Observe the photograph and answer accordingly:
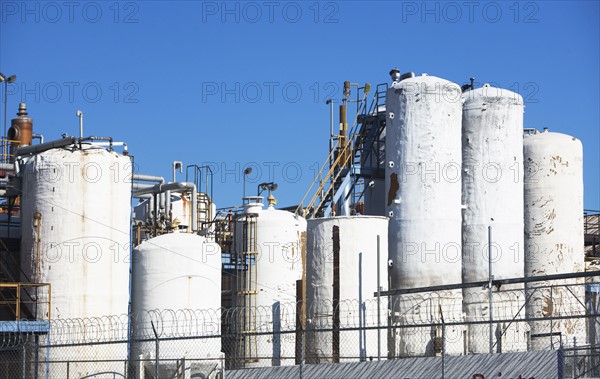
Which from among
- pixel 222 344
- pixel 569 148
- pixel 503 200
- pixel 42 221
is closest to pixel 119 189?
pixel 42 221

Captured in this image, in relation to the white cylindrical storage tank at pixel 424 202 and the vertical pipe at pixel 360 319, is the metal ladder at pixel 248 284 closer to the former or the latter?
the vertical pipe at pixel 360 319

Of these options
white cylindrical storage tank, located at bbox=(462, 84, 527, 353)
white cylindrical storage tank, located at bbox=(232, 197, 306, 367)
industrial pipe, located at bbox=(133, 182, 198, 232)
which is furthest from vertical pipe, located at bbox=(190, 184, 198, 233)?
white cylindrical storage tank, located at bbox=(462, 84, 527, 353)

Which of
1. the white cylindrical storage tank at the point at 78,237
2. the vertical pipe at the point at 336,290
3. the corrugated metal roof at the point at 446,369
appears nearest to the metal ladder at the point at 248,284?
the vertical pipe at the point at 336,290

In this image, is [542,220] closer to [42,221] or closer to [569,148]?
[569,148]

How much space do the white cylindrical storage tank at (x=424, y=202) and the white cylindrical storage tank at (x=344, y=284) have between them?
134cm

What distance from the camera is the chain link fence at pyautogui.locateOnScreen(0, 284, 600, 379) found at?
29141 mm

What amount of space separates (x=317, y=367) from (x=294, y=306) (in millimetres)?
11401

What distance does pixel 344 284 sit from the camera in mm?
30328

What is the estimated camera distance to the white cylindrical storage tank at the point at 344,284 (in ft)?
98.5

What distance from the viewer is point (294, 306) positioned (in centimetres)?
3266

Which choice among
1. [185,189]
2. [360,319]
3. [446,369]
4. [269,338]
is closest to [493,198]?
[360,319]

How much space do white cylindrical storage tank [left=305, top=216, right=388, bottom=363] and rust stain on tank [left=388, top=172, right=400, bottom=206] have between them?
1.88 meters

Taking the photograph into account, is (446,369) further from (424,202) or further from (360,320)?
(424,202)

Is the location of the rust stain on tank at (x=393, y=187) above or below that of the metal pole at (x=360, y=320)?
above
